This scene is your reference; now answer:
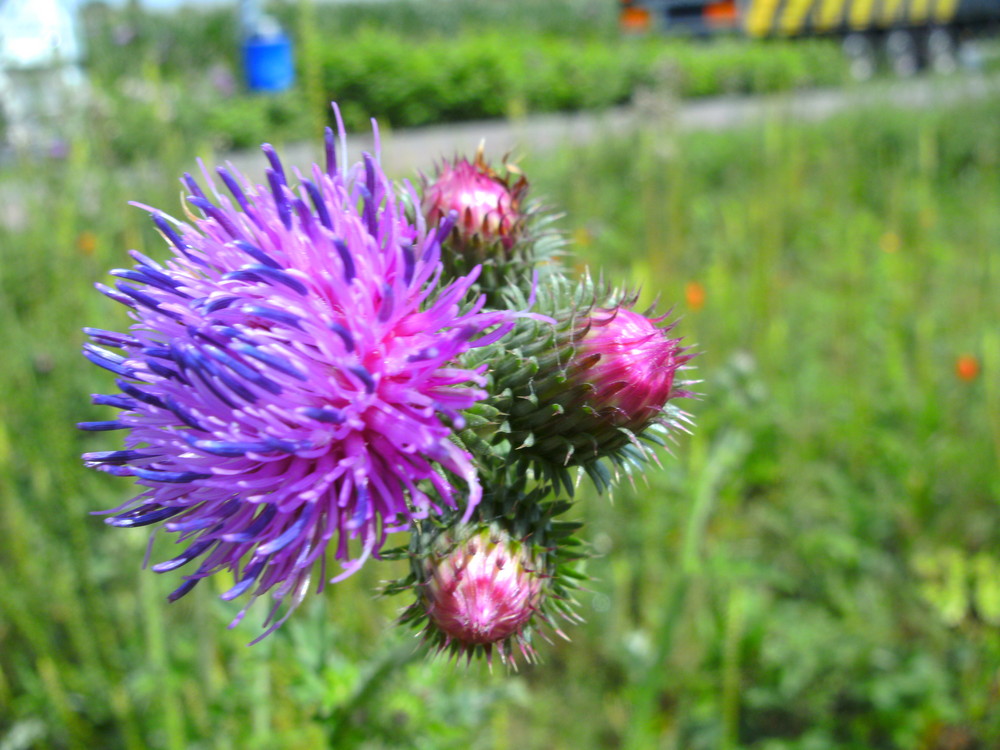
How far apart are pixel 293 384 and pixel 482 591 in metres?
0.51

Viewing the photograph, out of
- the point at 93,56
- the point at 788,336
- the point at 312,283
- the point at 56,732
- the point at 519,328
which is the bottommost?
the point at 56,732

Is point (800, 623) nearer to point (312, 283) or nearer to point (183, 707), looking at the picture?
point (183, 707)

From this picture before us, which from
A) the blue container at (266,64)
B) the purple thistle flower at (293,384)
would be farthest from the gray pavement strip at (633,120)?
the purple thistle flower at (293,384)

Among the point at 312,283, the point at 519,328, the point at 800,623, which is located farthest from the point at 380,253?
the point at 800,623

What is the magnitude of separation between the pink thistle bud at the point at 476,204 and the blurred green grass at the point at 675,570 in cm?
63

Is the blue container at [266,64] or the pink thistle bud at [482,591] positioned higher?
the blue container at [266,64]

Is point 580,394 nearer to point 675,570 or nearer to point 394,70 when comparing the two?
point 675,570

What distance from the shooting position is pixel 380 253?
1.38 meters

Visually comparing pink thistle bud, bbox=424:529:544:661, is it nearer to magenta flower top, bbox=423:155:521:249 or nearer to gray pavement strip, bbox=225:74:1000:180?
magenta flower top, bbox=423:155:521:249

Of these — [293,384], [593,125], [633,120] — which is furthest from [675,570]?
[633,120]

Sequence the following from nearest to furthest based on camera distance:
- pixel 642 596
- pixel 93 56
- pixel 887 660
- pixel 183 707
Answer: pixel 183 707
pixel 887 660
pixel 642 596
pixel 93 56

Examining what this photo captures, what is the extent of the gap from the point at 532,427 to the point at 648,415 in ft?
0.73

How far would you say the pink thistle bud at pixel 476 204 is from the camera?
185cm

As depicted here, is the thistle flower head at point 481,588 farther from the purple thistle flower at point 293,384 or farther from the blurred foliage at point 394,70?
the blurred foliage at point 394,70
